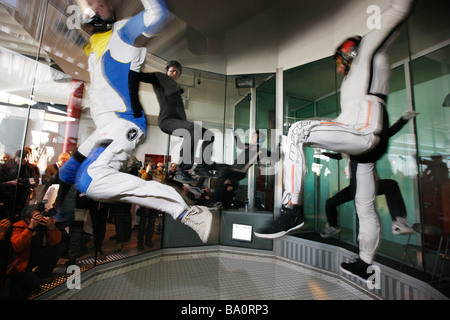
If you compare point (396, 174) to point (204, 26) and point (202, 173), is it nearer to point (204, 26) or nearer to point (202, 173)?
point (202, 173)

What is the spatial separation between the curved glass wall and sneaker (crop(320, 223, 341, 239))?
0.07 m

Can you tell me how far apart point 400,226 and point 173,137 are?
1820 mm

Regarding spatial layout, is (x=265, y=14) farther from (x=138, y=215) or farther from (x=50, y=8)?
(x=138, y=215)

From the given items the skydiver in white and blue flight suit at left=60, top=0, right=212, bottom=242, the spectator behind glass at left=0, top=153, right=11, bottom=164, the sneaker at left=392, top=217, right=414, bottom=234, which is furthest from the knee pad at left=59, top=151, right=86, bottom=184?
the sneaker at left=392, top=217, right=414, bottom=234

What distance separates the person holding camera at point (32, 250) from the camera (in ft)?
4.04

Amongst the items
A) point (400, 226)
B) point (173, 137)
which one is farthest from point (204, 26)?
point (400, 226)

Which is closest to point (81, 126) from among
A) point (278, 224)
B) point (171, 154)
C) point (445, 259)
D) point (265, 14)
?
point (171, 154)

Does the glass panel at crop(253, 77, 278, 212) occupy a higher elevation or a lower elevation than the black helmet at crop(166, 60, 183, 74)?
lower

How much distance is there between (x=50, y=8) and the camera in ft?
4.03

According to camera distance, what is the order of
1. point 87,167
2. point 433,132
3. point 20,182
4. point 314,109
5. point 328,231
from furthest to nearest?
point 314,109
point 328,231
point 433,132
point 20,182
point 87,167

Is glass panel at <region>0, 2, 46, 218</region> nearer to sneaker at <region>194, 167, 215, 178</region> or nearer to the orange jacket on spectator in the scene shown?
the orange jacket on spectator

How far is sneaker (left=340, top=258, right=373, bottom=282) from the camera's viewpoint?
1.35 metres

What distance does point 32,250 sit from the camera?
4.16 ft
